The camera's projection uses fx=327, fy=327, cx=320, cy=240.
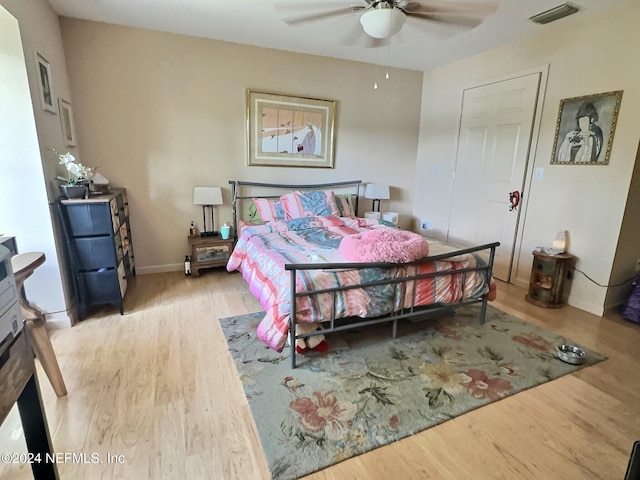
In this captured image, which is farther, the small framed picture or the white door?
the white door

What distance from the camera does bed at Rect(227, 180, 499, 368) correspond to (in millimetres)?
2051

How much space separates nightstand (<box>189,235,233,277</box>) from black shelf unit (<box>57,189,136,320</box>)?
864 millimetres

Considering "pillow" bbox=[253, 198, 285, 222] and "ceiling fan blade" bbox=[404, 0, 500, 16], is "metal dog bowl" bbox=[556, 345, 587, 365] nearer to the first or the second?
"ceiling fan blade" bbox=[404, 0, 500, 16]

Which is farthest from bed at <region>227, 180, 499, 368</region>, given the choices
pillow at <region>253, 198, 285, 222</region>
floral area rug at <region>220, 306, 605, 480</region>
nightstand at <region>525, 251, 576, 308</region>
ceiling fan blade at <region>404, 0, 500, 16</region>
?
ceiling fan blade at <region>404, 0, 500, 16</region>

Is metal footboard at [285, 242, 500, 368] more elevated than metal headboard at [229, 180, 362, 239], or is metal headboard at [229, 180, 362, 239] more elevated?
metal headboard at [229, 180, 362, 239]

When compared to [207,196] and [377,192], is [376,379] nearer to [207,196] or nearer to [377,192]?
[207,196]

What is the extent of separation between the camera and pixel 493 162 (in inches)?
150

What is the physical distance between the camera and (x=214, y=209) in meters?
3.92

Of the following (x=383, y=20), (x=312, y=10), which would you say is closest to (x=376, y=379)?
(x=383, y=20)

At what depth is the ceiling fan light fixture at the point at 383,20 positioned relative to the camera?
5.86 feet

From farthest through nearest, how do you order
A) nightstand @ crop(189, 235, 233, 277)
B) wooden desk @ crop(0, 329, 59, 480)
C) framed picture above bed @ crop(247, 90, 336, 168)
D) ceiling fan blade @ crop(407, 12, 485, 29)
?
framed picture above bed @ crop(247, 90, 336, 168) < nightstand @ crop(189, 235, 233, 277) < ceiling fan blade @ crop(407, 12, 485, 29) < wooden desk @ crop(0, 329, 59, 480)

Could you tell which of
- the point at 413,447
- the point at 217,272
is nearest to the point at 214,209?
the point at 217,272

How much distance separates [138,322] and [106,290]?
1.27 feet

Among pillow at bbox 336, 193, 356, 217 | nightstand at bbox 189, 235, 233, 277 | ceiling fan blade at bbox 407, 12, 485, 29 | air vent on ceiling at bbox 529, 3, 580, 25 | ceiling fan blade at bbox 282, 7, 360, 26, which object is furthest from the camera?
pillow at bbox 336, 193, 356, 217
